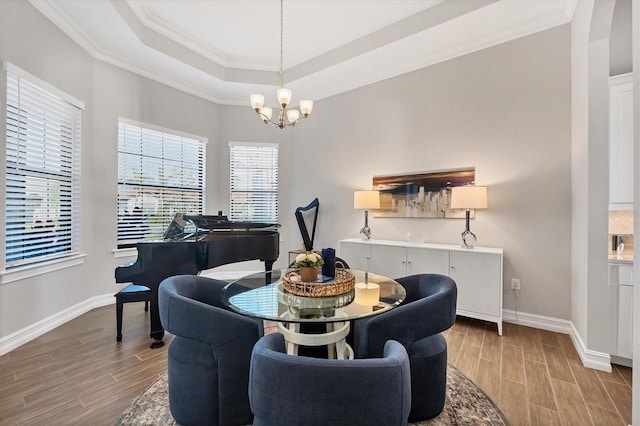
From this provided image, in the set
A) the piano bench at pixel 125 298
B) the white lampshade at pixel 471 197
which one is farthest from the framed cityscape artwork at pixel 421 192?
the piano bench at pixel 125 298

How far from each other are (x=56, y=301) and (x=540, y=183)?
5.31 metres

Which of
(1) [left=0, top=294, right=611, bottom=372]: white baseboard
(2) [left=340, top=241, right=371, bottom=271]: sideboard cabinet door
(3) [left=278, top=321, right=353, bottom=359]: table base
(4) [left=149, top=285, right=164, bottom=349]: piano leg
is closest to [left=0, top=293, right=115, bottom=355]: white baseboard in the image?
(1) [left=0, top=294, right=611, bottom=372]: white baseboard

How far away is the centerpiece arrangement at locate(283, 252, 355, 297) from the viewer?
5.89 feet

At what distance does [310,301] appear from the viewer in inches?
68.3

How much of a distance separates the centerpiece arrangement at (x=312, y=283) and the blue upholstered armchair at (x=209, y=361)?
36cm

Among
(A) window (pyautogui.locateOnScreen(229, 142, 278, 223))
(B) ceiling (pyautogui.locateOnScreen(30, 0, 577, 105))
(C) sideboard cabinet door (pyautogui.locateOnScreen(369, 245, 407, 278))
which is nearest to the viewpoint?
(B) ceiling (pyautogui.locateOnScreen(30, 0, 577, 105))

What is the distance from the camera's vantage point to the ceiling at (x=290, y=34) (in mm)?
3059

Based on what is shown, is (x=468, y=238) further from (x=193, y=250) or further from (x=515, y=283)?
(x=193, y=250)

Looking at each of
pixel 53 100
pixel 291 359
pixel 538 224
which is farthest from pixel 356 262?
pixel 53 100

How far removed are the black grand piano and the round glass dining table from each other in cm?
87

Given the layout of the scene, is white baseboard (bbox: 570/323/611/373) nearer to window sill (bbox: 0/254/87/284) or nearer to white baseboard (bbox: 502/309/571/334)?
white baseboard (bbox: 502/309/571/334)

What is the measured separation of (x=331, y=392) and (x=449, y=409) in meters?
1.33

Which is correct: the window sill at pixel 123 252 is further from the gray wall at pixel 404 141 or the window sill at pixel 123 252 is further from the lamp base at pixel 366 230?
the lamp base at pixel 366 230

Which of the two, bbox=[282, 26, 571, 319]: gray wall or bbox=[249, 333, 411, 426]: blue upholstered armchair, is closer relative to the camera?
bbox=[249, 333, 411, 426]: blue upholstered armchair
